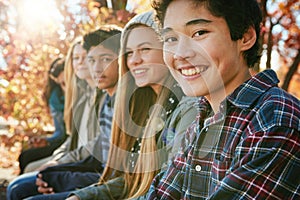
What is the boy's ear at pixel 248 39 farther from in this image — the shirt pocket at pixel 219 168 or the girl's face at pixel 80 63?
the girl's face at pixel 80 63

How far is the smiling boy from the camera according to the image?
121cm

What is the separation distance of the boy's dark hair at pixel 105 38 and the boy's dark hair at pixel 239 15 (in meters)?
1.44

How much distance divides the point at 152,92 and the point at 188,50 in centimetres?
93

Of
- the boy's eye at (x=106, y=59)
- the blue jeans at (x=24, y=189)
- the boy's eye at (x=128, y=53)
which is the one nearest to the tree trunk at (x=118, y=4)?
the boy's eye at (x=106, y=59)

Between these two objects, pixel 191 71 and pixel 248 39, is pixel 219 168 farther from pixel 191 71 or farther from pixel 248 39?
pixel 248 39

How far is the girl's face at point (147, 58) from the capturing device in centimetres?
233

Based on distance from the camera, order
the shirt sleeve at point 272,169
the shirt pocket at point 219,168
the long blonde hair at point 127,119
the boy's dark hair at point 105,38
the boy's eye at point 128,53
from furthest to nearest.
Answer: the boy's dark hair at point 105,38 < the boy's eye at point 128,53 < the long blonde hair at point 127,119 < the shirt pocket at point 219,168 < the shirt sleeve at point 272,169

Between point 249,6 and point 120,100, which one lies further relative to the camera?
point 120,100

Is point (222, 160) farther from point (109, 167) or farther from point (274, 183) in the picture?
point (109, 167)

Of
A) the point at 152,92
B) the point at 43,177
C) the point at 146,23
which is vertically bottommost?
the point at 43,177

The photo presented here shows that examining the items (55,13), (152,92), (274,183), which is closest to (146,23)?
(152,92)

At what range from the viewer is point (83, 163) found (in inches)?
115

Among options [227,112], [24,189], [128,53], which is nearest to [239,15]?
[227,112]

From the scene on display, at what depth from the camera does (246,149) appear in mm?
1269
